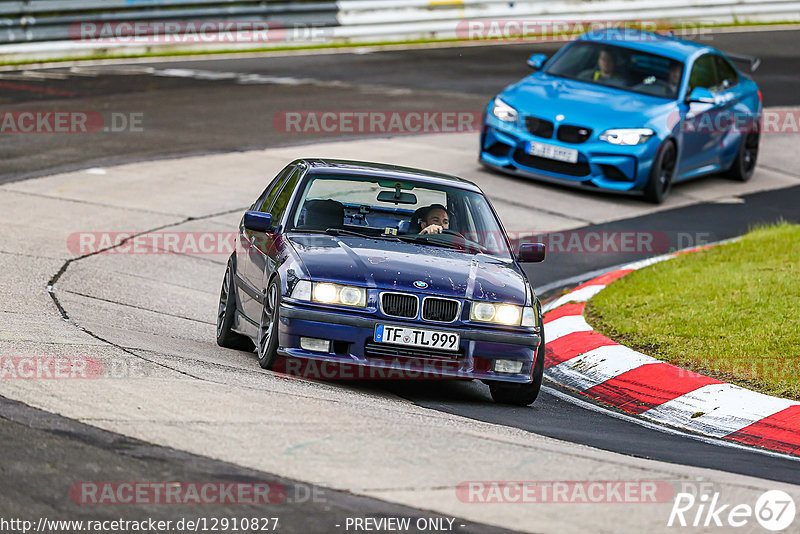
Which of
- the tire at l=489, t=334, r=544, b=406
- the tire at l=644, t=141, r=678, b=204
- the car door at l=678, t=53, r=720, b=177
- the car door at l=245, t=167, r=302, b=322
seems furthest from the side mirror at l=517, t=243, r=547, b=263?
the car door at l=678, t=53, r=720, b=177

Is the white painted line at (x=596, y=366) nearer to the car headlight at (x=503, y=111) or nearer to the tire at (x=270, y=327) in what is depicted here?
the tire at (x=270, y=327)

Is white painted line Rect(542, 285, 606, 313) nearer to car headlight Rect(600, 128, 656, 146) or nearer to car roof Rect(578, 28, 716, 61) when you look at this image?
car headlight Rect(600, 128, 656, 146)

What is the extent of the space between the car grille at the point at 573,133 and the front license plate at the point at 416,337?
8252 millimetres

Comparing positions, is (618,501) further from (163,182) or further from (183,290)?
(163,182)

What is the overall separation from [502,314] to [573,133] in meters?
8.05

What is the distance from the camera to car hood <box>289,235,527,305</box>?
789 cm

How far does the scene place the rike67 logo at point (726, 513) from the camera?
17.8 feet

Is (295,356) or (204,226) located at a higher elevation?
(295,356)

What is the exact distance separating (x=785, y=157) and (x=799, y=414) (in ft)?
40.9

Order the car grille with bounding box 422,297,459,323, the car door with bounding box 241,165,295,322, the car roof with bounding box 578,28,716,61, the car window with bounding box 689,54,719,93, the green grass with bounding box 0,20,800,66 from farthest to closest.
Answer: the green grass with bounding box 0,20,800,66, the car roof with bounding box 578,28,716,61, the car window with bounding box 689,54,719,93, the car door with bounding box 241,165,295,322, the car grille with bounding box 422,297,459,323

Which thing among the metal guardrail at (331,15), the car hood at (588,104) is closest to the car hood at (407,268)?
the car hood at (588,104)

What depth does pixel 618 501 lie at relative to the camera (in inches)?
220

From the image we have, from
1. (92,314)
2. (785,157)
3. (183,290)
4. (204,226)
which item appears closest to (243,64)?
(785,157)

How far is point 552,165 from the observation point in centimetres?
1599
